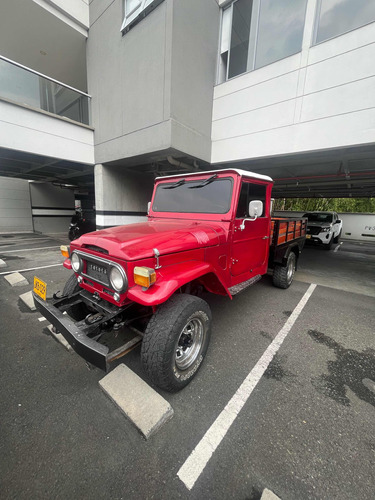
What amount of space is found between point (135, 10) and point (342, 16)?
5.12 meters

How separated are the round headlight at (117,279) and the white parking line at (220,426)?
4.46 feet

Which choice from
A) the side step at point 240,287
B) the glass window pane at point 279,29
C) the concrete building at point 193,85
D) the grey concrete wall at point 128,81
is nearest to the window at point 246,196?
the side step at point 240,287

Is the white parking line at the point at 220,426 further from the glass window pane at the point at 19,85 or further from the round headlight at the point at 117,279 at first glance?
the glass window pane at the point at 19,85

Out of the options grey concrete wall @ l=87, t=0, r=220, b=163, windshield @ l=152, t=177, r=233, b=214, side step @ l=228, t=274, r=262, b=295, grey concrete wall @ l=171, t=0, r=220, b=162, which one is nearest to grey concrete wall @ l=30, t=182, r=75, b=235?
grey concrete wall @ l=87, t=0, r=220, b=163

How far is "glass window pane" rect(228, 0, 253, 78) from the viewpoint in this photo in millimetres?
6027

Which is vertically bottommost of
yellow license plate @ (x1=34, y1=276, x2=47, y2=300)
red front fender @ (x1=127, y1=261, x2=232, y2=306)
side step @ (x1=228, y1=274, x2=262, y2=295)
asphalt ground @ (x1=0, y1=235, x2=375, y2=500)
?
asphalt ground @ (x1=0, y1=235, x2=375, y2=500)

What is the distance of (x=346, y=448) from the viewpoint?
5.26ft

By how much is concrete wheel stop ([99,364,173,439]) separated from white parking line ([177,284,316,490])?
335 millimetres

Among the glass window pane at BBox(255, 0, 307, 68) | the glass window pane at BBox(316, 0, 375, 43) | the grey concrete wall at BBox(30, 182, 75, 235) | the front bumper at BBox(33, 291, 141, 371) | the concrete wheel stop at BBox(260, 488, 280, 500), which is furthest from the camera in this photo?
the grey concrete wall at BBox(30, 182, 75, 235)

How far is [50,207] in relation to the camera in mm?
14570

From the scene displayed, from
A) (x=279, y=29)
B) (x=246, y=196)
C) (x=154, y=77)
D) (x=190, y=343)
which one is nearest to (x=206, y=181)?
(x=246, y=196)

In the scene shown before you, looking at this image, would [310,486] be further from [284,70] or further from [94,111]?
[94,111]

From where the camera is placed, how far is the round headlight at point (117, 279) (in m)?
1.86

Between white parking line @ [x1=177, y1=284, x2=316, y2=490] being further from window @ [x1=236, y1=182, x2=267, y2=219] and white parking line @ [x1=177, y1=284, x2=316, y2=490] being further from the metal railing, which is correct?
the metal railing
